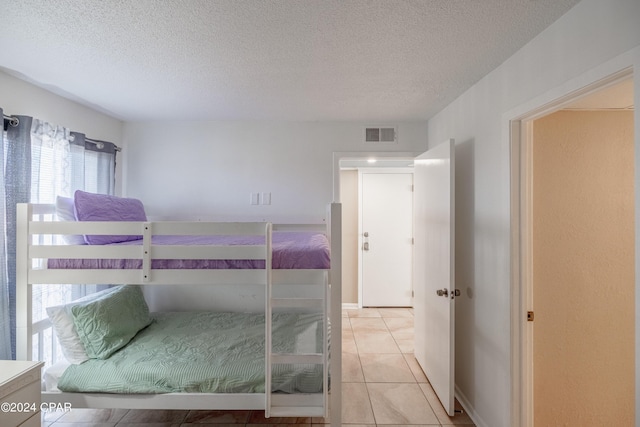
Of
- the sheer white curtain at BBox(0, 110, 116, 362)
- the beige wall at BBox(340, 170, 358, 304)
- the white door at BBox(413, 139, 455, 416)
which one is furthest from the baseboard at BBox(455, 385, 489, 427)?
the sheer white curtain at BBox(0, 110, 116, 362)

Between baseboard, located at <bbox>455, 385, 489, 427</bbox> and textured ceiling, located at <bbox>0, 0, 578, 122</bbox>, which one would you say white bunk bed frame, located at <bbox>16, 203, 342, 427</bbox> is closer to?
textured ceiling, located at <bbox>0, 0, 578, 122</bbox>

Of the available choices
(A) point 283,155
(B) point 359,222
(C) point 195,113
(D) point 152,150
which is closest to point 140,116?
(D) point 152,150

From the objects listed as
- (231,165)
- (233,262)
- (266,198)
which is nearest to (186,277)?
(233,262)

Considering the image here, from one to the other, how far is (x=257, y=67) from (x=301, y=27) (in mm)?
531

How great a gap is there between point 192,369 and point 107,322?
0.70 m

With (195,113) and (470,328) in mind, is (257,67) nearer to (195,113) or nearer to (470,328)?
(195,113)

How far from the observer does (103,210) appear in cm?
220

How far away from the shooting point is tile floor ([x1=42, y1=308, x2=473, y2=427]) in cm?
209

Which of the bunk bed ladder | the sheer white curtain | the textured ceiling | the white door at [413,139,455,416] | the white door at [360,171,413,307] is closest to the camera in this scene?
the textured ceiling

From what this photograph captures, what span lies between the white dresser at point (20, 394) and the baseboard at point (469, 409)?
2.58 metres

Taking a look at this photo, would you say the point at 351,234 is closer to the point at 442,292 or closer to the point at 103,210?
the point at 442,292

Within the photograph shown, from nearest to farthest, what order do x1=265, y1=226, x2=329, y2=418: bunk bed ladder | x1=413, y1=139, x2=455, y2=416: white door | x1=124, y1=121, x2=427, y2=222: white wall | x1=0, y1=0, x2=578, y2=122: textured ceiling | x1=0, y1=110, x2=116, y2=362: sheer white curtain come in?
x1=0, y1=0, x2=578, y2=122: textured ceiling → x1=265, y1=226, x2=329, y2=418: bunk bed ladder → x1=0, y1=110, x2=116, y2=362: sheer white curtain → x1=413, y1=139, x2=455, y2=416: white door → x1=124, y1=121, x2=427, y2=222: white wall

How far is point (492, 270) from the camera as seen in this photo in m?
1.94

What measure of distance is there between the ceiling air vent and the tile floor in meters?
2.22
